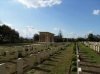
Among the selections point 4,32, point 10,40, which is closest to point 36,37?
point 10,40

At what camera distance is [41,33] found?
7462cm

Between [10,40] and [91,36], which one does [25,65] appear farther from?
[91,36]

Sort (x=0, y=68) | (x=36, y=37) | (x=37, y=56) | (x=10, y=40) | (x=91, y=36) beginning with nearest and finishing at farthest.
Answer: (x=0, y=68) < (x=37, y=56) < (x=10, y=40) < (x=36, y=37) < (x=91, y=36)

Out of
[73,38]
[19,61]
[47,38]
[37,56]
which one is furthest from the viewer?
[73,38]

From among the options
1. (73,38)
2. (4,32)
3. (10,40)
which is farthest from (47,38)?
(73,38)

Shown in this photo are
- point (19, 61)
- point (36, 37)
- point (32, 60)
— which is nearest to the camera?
point (19, 61)

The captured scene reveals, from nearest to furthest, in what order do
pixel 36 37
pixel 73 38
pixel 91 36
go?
pixel 36 37, pixel 91 36, pixel 73 38

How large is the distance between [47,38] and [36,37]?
58.2 meters

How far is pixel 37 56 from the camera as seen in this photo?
1870 cm

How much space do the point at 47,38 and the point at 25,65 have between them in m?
59.2

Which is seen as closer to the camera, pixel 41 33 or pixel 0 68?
pixel 0 68

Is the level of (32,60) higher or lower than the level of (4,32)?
lower

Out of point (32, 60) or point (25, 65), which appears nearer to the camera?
point (25, 65)

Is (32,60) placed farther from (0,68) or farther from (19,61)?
(0,68)
